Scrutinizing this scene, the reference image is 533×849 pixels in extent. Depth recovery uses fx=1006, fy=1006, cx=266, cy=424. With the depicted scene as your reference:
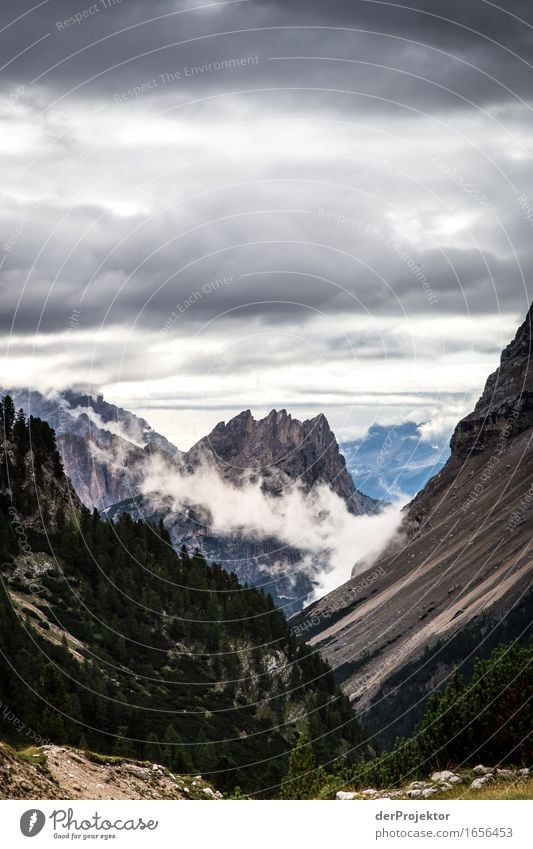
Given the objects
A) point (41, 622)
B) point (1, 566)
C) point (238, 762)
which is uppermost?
point (1, 566)

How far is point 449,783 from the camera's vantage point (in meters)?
63.6

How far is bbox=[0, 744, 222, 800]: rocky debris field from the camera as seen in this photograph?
55.5 m

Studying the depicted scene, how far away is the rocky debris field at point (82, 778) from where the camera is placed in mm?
55469

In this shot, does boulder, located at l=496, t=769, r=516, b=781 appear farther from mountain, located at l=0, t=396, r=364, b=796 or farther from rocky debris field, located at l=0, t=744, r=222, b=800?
mountain, located at l=0, t=396, r=364, b=796

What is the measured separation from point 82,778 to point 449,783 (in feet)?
75.3

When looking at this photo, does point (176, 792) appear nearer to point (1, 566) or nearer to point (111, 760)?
point (111, 760)

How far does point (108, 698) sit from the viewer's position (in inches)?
5507

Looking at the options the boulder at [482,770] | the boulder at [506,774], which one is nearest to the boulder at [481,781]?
the boulder at [506,774]

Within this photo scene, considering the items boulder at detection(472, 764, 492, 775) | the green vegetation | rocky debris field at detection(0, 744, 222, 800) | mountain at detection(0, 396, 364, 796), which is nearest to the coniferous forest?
the green vegetation

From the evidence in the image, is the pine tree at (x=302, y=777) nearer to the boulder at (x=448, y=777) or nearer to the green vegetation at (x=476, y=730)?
the green vegetation at (x=476, y=730)

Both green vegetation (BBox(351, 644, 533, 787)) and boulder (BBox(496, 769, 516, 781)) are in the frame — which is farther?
green vegetation (BBox(351, 644, 533, 787))

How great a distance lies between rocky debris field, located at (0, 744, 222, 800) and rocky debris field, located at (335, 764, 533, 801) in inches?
454
